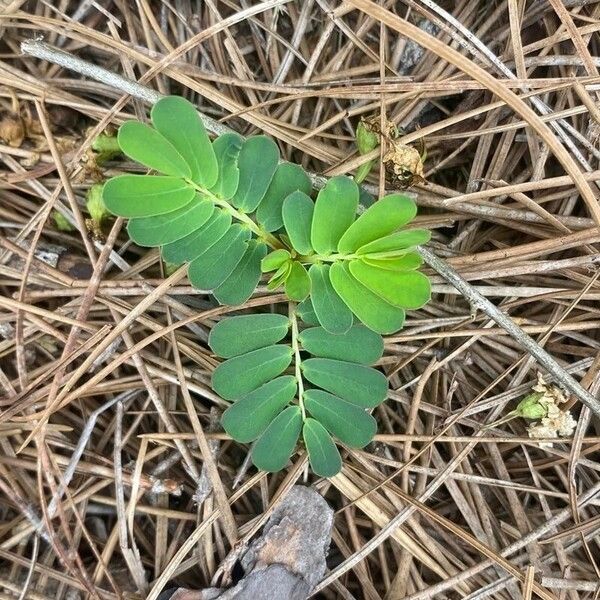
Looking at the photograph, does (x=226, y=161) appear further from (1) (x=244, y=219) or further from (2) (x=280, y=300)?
(2) (x=280, y=300)

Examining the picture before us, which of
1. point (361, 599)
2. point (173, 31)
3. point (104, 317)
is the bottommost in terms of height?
point (361, 599)

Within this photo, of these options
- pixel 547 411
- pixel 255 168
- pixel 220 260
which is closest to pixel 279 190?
pixel 255 168

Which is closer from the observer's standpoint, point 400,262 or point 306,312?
point 400,262

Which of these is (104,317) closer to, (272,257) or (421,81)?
(272,257)

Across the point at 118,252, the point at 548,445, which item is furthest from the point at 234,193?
the point at 548,445

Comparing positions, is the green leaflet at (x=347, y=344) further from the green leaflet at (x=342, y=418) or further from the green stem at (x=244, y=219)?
the green stem at (x=244, y=219)

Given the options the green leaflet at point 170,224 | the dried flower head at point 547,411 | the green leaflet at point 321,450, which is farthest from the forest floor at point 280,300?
the green leaflet at point 170,224
